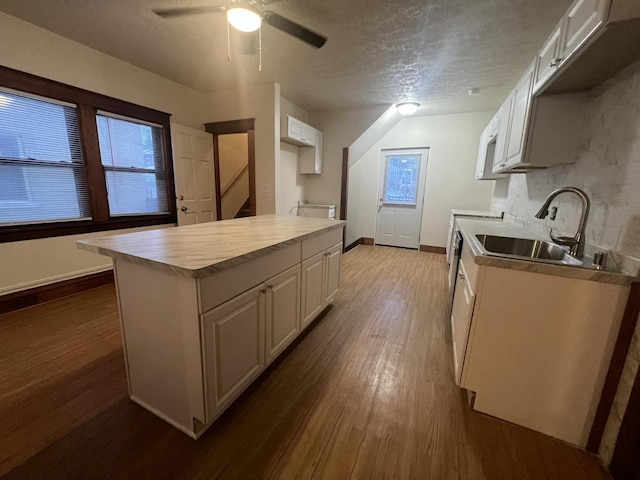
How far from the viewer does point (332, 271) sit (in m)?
2.51

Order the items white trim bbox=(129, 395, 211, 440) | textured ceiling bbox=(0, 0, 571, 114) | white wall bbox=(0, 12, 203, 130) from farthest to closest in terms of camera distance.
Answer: white wall bbox=(0, 12, 203, 130), textured ceiling bbox=(0, 0, 571, 114), white trim bbox=(129, 395, 211, 440)

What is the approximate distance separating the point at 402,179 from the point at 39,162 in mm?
5259

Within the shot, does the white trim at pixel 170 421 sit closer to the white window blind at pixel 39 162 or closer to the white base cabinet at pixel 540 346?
the white base cabinet at pixel 540 346

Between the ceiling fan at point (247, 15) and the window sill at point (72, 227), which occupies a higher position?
the ceiling fan at point (247, 15)

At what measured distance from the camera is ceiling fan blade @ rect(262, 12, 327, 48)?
1820 mm

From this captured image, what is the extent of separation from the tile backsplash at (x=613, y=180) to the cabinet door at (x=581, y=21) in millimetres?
320

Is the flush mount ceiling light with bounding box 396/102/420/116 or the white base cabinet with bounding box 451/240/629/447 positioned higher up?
the flush mount ceiling light with bounding box 396/102/420/116

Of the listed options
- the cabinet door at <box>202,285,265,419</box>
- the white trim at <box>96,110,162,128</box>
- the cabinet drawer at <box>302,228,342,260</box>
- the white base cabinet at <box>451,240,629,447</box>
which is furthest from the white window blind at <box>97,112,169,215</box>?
the white base cabinet at <box>451,240,629,447</box>

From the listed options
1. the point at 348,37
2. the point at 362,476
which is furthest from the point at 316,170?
the point at 362,476

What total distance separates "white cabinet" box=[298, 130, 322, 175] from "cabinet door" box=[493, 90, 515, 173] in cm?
278

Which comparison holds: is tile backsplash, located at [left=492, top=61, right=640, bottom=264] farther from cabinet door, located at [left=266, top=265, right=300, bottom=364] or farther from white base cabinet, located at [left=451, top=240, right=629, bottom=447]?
cabinet door, located at [left=266, top=265, right=300, bottom=364]

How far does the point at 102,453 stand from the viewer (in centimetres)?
119

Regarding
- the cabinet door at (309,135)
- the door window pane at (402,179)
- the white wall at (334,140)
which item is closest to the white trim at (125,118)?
the cabinet door at (309,135)

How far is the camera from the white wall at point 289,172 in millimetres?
4197
